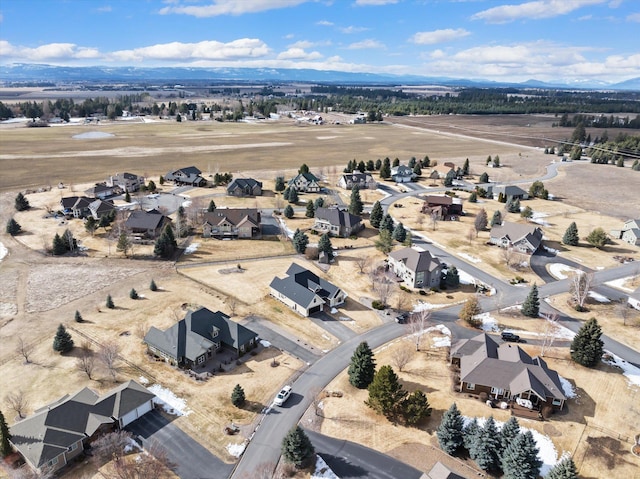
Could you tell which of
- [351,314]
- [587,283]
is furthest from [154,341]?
[587,283]

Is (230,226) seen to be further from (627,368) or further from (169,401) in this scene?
(627,368)

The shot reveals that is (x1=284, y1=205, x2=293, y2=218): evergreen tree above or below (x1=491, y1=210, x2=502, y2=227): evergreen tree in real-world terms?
below

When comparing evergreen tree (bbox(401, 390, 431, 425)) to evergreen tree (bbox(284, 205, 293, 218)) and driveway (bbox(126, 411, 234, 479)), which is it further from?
evergreen tree (bbox(284, 205, 293, 218))

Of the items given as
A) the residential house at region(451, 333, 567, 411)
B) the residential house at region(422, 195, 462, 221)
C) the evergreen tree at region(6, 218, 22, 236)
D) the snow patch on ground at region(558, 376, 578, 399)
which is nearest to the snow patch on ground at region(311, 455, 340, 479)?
the residential house at region(451, 333, 567, 411)

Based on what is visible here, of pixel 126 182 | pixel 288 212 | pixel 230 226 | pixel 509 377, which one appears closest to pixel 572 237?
pixel 509 377

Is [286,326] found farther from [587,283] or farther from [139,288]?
[587,283]
